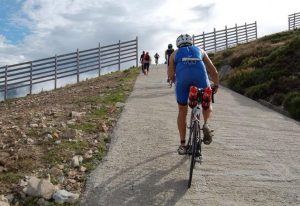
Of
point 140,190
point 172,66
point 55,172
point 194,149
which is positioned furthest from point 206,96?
point 55,172

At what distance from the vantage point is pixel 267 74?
18906mm

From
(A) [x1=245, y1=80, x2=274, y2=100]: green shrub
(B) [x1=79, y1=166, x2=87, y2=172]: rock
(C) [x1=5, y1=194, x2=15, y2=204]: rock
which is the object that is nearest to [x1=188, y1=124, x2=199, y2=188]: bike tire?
(B) [x1=79, y1=166, x2=87, y2=172]: rock

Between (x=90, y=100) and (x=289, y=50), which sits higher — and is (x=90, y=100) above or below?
below

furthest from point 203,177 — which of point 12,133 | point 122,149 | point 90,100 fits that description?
point 90,100

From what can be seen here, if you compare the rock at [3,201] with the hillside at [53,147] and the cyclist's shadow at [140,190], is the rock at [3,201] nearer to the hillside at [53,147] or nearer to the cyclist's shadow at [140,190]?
the hillside at [53,147]

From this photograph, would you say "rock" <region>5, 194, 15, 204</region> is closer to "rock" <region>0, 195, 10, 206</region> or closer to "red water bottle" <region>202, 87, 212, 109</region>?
"rock" <region>0, 195, 10, 206</region>

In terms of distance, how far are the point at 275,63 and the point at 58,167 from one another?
1423 centimetres

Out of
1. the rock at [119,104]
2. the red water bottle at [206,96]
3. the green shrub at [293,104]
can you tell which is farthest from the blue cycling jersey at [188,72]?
the green shrub at [293,104]

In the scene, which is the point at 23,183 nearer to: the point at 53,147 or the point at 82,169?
the point at 82,169

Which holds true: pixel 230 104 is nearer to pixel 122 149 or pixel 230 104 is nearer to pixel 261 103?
pixel 261 103

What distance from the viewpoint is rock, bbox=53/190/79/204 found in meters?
6.29

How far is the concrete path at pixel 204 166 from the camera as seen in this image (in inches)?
257

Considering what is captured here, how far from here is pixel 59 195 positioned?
20.8 feet

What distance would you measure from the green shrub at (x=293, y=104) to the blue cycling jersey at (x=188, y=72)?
7251 mm
